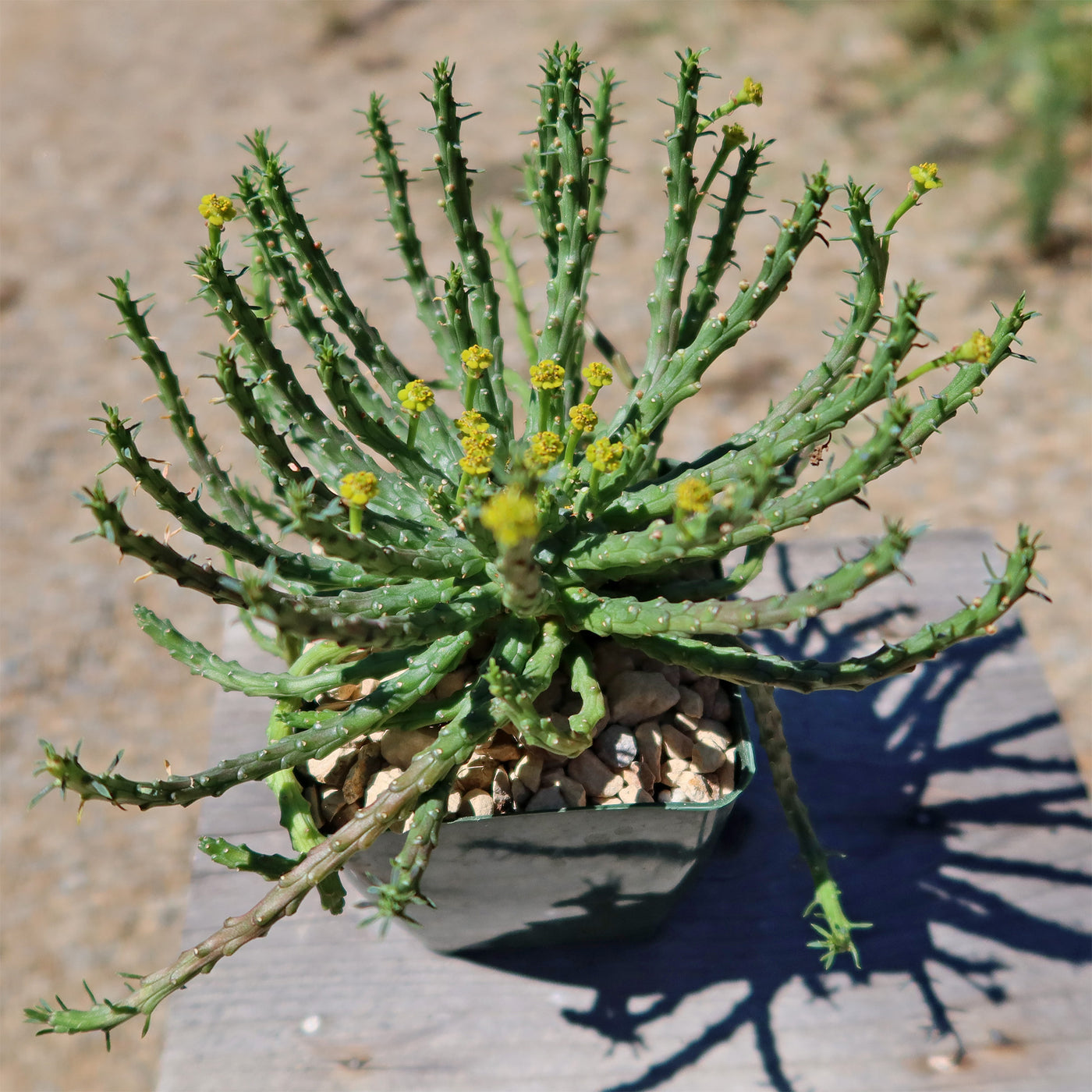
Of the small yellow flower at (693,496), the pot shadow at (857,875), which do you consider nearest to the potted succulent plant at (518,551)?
the small yellow flower at (693,496)

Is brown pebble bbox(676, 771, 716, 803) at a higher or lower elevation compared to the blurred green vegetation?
lower

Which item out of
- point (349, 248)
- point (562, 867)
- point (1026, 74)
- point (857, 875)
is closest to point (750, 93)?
point (562, 867)

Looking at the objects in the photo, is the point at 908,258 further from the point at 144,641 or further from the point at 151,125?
the point at 151,125

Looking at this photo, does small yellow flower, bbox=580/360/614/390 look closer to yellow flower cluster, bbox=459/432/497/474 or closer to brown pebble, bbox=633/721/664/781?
yellow flower cluster, bbox=459/432/497/474

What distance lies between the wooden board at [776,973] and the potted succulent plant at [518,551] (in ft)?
0.45

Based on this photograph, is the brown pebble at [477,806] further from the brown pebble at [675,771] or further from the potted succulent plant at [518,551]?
the brown pebble at [675,771]

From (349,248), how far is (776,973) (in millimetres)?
2769

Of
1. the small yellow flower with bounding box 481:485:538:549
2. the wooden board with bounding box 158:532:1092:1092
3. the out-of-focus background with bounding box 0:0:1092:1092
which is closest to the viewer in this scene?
the small yellow flower with bounding box 481:485:538:549

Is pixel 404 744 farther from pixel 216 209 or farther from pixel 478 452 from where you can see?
pixel 216 209

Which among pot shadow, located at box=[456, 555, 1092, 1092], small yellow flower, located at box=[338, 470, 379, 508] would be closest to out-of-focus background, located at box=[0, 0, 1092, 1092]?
pot shadow, located at box=[456, 555, 1092, 1092]

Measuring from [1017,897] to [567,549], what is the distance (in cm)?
79

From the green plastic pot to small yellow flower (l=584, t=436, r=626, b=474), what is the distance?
12.6 inches

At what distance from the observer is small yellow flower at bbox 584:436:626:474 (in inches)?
36.7

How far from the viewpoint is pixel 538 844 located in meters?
1.04
